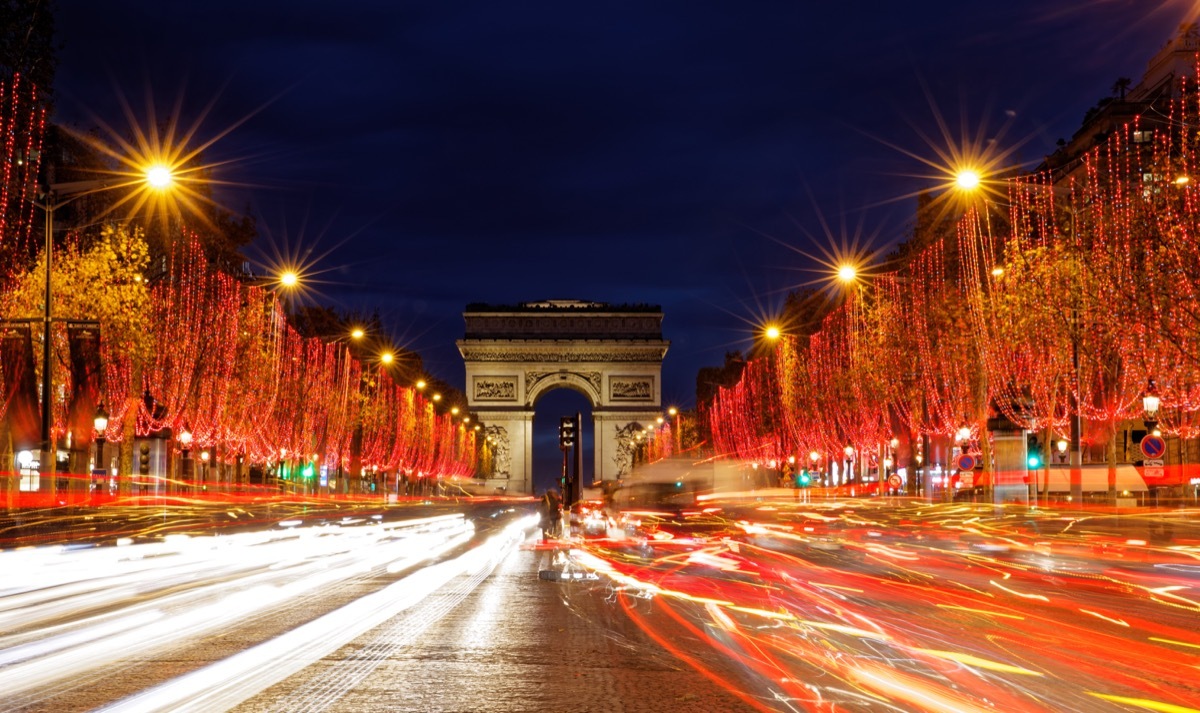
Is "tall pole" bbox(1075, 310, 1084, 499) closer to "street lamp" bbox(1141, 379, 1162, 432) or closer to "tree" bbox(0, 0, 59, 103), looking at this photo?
"street lamp" bbox(1141, 379, 1162, 432)

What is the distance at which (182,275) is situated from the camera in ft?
150

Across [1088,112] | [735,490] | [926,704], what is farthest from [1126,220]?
[1088,112]

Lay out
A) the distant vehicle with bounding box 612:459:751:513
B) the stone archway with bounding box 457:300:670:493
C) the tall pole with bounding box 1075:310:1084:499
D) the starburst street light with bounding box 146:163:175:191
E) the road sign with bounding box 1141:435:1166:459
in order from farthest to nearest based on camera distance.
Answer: the stone archway with bounding box 457:300:670:493 < the distant vehicle with bounding box 612:459:751:513 < the tall pole with bounding box 1075:310:1084:499 < the starburst street light with bounding box 146:163:175:191 < the road sign with bounding box 1141:435:1166:459

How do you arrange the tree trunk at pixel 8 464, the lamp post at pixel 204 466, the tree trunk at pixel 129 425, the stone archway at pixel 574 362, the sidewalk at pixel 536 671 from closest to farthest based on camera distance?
the sidewalk at pixel 536 671, the tree trunk at pixel 8 464, the tree trunk at pixel 129 425, the lamp post at pixel 204 466, the stone archway at pixel 574 362

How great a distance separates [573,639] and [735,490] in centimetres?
3401

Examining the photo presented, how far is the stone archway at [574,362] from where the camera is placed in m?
128

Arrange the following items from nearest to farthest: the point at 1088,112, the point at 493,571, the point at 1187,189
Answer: the point at 493,571 → the point at 1187,189 → the point at 1088,112

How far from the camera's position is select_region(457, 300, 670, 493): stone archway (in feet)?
421

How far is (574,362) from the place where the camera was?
129250 mm

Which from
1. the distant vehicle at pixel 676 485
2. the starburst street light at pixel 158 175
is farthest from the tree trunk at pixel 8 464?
the distant vehicle at pixel 676 485

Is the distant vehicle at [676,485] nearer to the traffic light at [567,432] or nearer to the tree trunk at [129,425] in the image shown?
the traffic light at [567,432]

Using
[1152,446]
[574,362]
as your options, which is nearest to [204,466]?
[1152,446]

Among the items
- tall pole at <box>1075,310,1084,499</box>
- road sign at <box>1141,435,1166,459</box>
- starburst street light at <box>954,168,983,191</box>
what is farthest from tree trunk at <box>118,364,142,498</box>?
road sign at <box>1141,435,1166,459</box>

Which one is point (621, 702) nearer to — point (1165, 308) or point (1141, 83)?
point (1165, 308)
